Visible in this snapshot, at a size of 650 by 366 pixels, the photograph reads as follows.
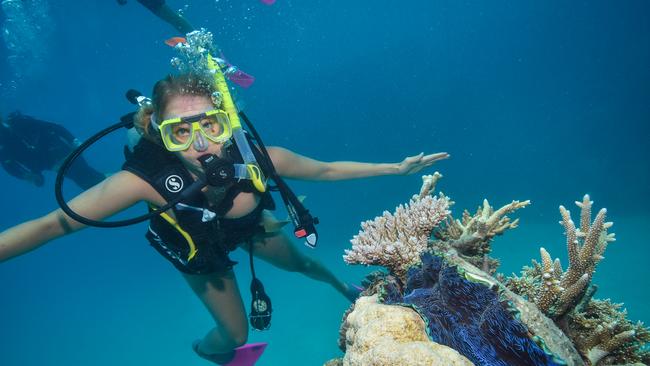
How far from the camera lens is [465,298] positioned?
6.47 ft

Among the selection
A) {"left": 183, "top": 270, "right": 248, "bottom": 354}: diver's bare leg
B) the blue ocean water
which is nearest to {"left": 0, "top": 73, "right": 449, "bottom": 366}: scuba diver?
{"left": 183, "top": 270, "right": 248, "bottom": 354}: diver's bare leg

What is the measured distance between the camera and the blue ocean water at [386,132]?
1623cm

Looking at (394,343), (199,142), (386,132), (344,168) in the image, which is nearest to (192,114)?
(199,142)

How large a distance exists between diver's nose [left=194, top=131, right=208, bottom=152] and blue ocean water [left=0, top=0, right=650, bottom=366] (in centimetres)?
993

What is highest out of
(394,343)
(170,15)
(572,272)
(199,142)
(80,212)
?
(170,15)

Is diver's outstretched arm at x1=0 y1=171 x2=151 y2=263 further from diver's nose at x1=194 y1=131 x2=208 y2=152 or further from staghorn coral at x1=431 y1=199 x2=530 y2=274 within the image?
staghorn coral at x1=431 y1=199 x2=530 y2=274

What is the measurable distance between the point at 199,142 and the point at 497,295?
2477mm

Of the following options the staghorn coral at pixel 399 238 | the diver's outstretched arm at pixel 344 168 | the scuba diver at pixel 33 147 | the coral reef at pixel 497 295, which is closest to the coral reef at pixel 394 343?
the coral reef at pixel 497 295

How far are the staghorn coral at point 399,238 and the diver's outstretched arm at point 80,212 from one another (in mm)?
2013

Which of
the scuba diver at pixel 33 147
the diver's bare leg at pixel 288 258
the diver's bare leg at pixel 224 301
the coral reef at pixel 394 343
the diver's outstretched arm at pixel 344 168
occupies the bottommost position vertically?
the coral reef at pixel 394 343

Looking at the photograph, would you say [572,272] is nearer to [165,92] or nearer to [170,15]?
[165,92]

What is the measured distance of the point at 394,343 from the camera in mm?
1730

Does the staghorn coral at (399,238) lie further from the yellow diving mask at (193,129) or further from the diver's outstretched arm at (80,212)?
the diver's outstretched arm at (80,212)

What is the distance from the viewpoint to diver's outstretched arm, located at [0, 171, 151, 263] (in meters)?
2.77
